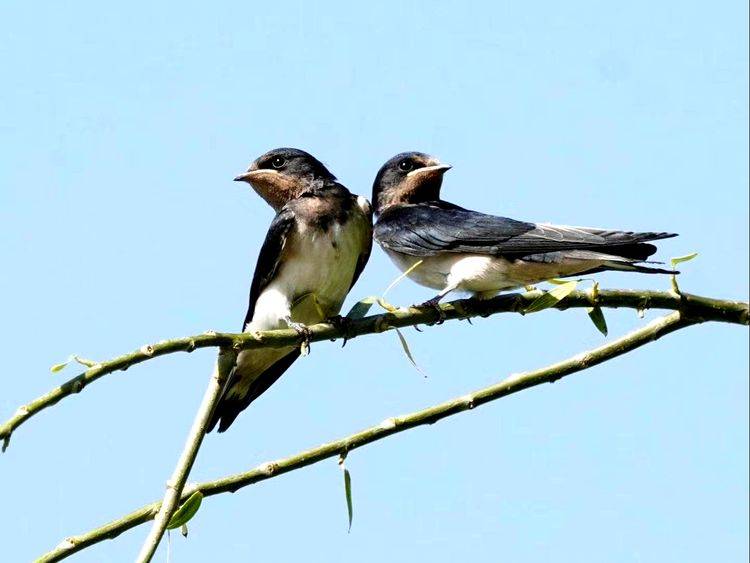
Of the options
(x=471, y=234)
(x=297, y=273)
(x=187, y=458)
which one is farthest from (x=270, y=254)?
(x=187, y=458)

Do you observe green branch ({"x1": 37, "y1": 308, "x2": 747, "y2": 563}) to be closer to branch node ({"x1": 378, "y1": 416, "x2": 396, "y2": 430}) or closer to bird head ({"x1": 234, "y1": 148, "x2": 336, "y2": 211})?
branch node ({"x1": 378, "y1": 416, "x2": 396, "y2": 430})

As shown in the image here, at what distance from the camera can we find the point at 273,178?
634 cm

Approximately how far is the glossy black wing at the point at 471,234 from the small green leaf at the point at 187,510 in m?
2.35

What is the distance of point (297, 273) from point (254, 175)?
0.81 metres

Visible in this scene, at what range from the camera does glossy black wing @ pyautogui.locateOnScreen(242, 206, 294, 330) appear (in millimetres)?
5887

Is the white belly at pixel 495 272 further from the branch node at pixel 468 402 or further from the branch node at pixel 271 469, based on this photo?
the branch node at pixel 271 469

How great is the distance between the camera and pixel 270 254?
589 cm

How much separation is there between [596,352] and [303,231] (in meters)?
3.27

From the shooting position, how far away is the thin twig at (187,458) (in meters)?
2.36

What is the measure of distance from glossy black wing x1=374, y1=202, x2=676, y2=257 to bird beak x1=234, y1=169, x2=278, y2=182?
2.19 feet

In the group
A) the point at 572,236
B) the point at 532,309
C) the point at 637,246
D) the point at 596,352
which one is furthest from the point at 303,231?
the point at 596,352

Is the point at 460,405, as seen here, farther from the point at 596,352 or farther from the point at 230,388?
the point at 230,388

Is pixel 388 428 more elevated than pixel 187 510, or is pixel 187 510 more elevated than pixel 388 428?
pixel 388 428

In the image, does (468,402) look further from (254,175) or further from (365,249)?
(254,175)
